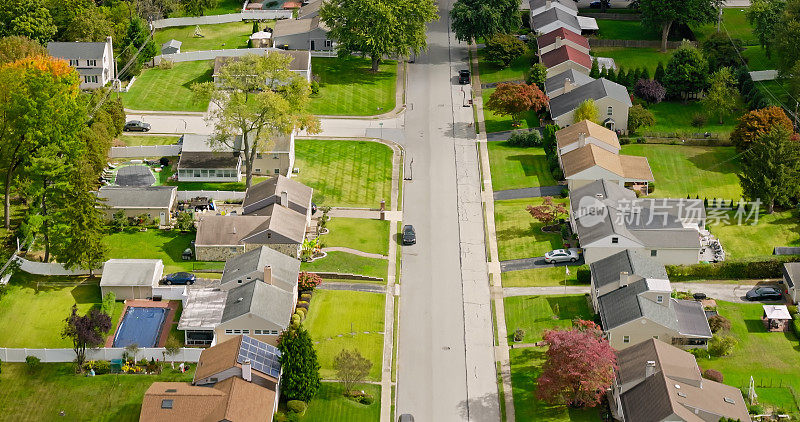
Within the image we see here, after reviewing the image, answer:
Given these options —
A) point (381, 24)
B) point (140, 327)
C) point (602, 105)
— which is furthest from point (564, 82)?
point (140, 327)

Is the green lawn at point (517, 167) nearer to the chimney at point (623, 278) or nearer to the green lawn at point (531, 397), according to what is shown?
the chimney at point (623, 278)

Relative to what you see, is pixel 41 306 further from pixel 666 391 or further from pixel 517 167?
pixel 666 391

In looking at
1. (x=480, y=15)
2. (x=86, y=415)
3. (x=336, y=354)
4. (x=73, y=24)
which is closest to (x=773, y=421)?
(x=336, y=354)

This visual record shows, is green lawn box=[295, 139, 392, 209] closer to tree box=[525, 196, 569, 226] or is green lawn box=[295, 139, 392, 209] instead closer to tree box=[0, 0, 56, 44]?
tree box=[525, 196, 569, 226]

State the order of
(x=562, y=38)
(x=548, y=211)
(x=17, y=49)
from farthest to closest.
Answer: (x=562, y=38) < (x=17, y=49) < (x=548, y=211)

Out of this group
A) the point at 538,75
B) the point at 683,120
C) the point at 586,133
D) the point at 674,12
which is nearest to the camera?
the point at 586,133

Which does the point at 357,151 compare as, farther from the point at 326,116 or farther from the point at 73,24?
the point at 73,24

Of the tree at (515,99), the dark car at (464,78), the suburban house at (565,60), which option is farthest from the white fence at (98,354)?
the suburban house at (565,60)
